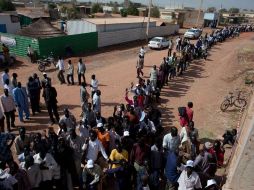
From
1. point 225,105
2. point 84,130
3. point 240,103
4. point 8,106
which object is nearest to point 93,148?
point 84,130

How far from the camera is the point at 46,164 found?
248 inches

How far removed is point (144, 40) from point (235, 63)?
38.8ft

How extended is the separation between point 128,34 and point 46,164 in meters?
26.4

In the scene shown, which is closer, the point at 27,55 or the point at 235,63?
the point at 27,55

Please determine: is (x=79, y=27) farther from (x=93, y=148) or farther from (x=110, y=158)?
(x=110, y=158)

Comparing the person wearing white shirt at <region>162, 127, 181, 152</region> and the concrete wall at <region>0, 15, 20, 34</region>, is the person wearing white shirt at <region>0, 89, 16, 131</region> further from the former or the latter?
the concrete wall at <region>0, 15, 20, 34</region>

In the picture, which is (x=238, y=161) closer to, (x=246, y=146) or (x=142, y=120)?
(x=246, y=146)

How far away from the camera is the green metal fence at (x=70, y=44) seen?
823 inches

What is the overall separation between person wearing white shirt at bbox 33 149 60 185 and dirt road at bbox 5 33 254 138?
460 centimetres

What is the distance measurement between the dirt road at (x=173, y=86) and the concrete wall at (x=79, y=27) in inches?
142

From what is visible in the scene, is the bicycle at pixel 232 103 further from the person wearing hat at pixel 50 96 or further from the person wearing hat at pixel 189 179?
the person wearing hat at pixel 189 179

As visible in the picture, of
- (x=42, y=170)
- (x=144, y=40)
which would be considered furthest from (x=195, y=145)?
(x=144, y=40)

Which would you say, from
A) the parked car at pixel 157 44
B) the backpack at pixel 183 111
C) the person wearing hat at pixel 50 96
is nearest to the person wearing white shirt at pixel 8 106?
the person wearing hat at pixel 50 96

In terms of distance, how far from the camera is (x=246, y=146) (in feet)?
15.3
